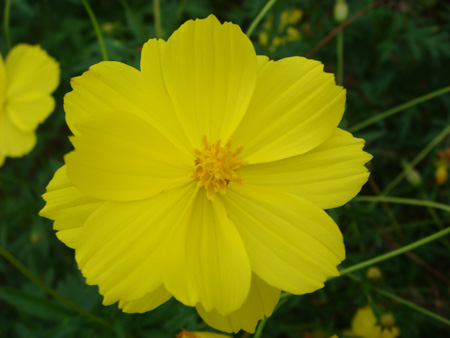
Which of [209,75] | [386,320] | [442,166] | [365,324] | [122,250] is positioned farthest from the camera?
[442,166]

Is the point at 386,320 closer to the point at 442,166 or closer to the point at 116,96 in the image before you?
the point at 442,166

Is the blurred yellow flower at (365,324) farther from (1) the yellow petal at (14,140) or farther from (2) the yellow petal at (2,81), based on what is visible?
(2) the yellow petal at (2,81)

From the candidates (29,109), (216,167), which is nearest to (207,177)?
(216,167)

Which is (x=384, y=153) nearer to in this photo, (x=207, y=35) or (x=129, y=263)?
(x=207, y=35)

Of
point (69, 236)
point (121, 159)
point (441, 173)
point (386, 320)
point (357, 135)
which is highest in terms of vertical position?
point (357, 135)

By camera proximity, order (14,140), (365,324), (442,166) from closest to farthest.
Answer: (365,324) → (14,140) → (442,166)

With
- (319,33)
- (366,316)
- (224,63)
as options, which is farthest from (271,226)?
(319,33)

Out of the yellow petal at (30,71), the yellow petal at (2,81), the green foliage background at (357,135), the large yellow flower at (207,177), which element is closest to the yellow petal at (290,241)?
the large yellow flower at (207,177)
